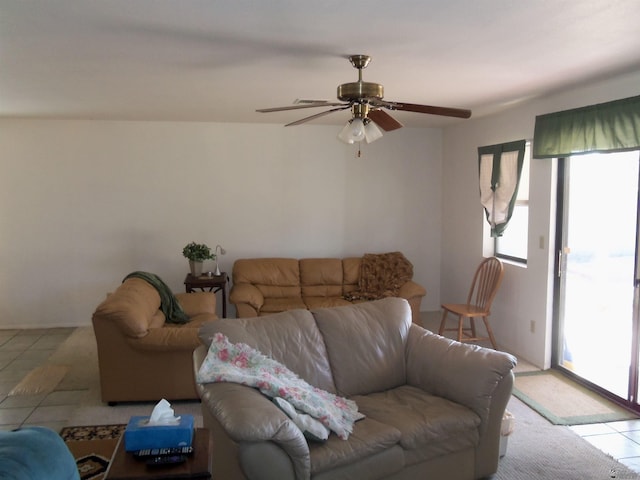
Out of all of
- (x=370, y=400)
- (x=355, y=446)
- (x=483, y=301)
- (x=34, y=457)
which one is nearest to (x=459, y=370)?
(x=370, y=400)

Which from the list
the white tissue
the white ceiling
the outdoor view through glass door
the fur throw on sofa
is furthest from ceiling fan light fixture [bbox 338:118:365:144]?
the fur throw on sofa

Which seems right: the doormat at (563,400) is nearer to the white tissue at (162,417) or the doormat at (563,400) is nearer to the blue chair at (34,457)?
the white tissue at (162,417)

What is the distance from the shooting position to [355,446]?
90.8 inches

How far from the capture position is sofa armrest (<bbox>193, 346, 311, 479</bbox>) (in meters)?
2.03

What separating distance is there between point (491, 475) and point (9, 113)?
530 cm

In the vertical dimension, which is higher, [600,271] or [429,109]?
[429,109]

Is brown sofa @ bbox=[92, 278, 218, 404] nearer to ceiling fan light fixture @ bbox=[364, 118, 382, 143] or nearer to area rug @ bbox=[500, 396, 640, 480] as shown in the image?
ceiling fan light fixture @ bbox=[364, 118, 382, 143]

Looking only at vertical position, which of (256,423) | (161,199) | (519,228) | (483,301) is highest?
(161,199)

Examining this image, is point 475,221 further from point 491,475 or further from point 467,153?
point 491,475

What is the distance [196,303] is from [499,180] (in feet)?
10.3

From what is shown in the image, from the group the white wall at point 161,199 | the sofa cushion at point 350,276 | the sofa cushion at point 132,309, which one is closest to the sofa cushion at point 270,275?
the white wall at point 161,199

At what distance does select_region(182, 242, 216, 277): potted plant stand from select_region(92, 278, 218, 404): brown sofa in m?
1.65

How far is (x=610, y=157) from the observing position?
3.88 meters

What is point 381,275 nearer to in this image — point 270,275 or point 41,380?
point 270,275
